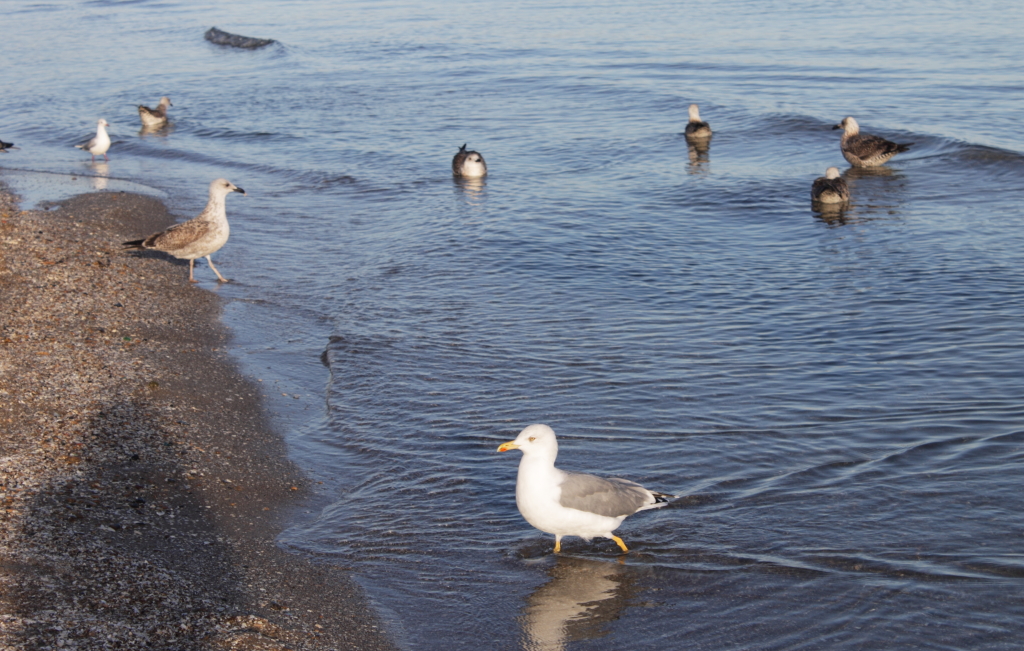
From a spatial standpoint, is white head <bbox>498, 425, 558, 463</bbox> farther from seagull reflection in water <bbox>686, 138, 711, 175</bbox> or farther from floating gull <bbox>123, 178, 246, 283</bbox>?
seagull reflection in water <bbox>686, 138, 711, 175</bbox>

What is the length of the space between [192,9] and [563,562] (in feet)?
174

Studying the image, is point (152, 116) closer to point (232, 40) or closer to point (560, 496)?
point (232, 40)

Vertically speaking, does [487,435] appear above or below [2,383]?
below

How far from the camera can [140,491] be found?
650 cm

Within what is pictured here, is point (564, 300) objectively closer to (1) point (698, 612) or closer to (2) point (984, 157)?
(1) point (698, 612)

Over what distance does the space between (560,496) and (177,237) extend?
7.99 m

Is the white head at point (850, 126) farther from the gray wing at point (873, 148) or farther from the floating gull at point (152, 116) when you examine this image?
the floating gull at point (152, 116)

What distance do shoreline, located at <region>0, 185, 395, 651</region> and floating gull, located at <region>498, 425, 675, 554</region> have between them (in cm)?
121

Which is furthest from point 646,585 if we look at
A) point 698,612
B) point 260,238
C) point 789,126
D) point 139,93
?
point 139,93

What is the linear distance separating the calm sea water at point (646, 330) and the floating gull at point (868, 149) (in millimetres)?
407

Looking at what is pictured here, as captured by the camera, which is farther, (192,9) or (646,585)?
(192,9)

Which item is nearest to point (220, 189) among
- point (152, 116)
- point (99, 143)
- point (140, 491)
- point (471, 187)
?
point (471, 187)

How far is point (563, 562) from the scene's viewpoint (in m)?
6.48

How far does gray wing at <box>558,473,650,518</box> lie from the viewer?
20.0 ft
